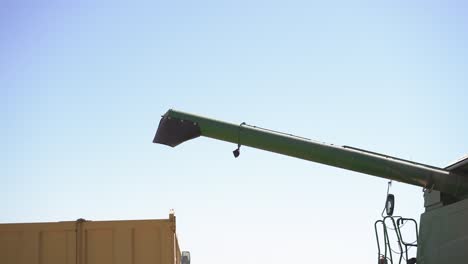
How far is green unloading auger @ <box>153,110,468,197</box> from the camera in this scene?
8392 millimetres

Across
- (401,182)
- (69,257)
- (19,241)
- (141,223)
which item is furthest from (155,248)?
(401,182)

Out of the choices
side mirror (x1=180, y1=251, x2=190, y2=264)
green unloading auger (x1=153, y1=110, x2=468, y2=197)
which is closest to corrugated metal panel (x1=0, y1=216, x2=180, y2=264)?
green unloading auger (x1=153, y1=110, x2=468, y2=197)

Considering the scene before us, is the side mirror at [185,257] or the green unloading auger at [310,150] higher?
the green unloading auger at [310,150]

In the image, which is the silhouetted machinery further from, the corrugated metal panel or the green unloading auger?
the corrugated metal panel

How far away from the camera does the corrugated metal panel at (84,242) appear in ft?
26.5

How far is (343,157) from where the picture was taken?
8672 mm

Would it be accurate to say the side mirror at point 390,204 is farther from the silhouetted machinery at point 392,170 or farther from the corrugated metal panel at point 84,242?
the corrugated metal panel at point 84,242

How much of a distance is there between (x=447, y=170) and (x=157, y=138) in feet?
13.1

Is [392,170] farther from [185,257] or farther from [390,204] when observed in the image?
[185,257]

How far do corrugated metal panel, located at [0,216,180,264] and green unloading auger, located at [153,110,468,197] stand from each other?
5.39 ft

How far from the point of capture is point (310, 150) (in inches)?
346

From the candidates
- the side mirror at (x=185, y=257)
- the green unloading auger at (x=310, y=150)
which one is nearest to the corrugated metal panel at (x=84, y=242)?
the green unloading auger at (x=310, y=150)

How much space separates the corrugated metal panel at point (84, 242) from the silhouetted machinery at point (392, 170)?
1678 millimetres

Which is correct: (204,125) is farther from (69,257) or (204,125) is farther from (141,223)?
(69,257)
